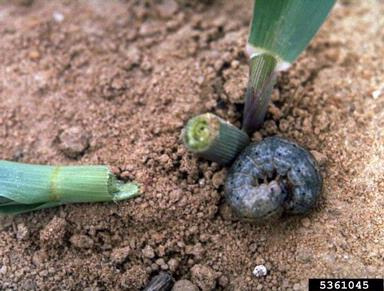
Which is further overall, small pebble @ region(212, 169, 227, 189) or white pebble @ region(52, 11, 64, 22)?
white pebble @ region(52, 11, 64, 22)

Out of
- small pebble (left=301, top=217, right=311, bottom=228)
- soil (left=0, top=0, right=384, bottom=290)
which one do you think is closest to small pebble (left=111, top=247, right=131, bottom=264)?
soil (left=0, top=0, right=384, bottom=290)

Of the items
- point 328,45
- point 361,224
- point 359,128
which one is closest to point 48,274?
point 361,224

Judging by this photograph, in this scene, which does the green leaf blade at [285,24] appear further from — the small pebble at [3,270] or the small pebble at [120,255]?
the small pebble at [3,270]

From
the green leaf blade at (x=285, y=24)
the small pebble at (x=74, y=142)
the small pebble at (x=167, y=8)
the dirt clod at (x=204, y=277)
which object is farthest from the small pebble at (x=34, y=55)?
the dirt clod at (x=204, y=277)

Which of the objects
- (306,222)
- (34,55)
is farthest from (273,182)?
(34,55)

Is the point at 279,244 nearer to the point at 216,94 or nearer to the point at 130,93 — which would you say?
the point at 216,94

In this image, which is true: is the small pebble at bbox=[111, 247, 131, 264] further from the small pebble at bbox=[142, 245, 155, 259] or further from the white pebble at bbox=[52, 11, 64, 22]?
the white pebble at bbox=[52, 11, 64, 22]
